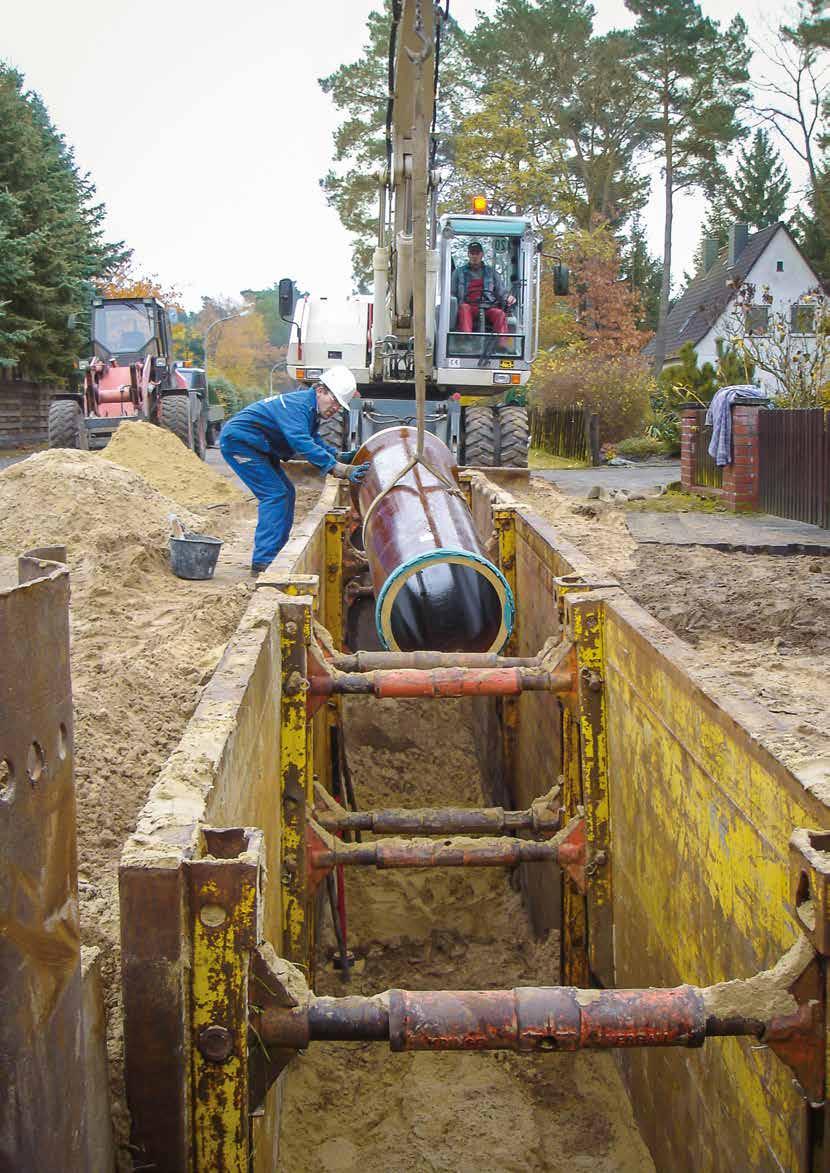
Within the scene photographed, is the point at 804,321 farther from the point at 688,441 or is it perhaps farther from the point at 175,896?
the point at 175,896

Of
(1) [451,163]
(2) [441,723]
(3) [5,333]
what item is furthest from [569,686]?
(1) [451,163]

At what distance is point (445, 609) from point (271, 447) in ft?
12.6

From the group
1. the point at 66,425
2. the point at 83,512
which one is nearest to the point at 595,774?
the point at 83,512

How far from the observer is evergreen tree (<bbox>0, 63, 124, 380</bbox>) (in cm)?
2542

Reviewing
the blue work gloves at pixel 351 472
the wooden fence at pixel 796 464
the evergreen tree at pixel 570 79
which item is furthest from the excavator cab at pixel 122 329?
the evergreen tree at pixel 570 79

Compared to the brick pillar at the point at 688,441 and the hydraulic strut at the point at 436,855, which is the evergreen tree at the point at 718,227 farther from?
the hydraulic strut at the point at 436,855

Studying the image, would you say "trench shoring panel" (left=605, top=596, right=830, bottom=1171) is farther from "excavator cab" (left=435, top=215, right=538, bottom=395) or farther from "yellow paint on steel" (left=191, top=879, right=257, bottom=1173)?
"excavator cab" (left=435, top=215, right=538, bottom=395)

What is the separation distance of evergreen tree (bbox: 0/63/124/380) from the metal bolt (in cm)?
2425

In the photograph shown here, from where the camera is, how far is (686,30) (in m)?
37.5

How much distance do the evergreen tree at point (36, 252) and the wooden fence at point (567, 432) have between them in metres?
11.9

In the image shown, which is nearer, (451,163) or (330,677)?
(330,677)

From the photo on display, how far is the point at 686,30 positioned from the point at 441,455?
35958 millimetres

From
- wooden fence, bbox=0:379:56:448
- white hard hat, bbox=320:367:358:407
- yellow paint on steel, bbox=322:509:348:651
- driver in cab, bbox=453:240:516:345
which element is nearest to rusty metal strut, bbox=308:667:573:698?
yellow paint on steel, bbox=322:509:348:651

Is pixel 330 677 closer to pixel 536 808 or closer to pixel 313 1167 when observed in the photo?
pixel 536 808
